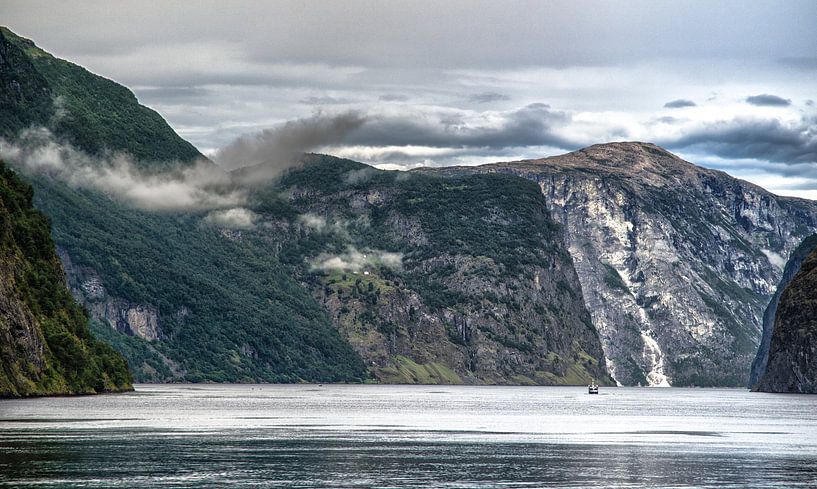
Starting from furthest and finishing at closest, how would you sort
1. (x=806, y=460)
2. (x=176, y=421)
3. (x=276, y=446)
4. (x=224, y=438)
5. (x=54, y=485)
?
(x=176, y=421)
(x=224, y=438)
(x=276, y=446)
(x=806, y=460)
(x=54, y=485)

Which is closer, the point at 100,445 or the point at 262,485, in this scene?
the point at 262,485

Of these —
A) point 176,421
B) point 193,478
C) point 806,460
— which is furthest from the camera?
point 176,421

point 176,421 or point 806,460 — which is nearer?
point 806,460

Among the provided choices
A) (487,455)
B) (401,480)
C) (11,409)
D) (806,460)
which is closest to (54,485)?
(401,480)

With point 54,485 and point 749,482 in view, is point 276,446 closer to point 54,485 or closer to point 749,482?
point 54,485

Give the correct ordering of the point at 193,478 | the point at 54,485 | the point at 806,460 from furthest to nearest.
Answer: the point at 806,460 → the point at 193,478 → the point at 54,485

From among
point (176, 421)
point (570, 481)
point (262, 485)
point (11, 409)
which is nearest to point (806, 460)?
point (570, 481)

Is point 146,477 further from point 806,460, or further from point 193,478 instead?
point 806,460

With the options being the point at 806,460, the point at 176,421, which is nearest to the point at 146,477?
the point at 806,460

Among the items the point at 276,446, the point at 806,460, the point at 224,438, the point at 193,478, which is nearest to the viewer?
the point at 193,478
